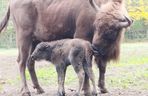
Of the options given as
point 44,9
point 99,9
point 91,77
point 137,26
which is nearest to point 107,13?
point 99,9

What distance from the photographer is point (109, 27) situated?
8203 millimetres

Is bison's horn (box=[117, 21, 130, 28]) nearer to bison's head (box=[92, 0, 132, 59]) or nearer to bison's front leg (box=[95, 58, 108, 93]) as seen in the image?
bison's head (box=[92, 0, 132, 59])

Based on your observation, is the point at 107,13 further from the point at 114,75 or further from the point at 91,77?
the point at 114,75

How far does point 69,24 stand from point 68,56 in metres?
1.08

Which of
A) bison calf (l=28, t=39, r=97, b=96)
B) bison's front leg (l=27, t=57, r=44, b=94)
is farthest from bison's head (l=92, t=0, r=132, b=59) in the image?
bison's front leg (l=27, t=57, r=44, b=94)

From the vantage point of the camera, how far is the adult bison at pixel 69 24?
831cm

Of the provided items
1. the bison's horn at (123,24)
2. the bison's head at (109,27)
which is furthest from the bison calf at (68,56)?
the bison's horn at (123,24)

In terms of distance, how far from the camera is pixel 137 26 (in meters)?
38.9

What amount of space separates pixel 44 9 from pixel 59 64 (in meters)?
1.75

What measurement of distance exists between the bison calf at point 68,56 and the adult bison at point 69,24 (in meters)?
0.24

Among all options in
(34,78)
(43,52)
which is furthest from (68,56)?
(34,78)

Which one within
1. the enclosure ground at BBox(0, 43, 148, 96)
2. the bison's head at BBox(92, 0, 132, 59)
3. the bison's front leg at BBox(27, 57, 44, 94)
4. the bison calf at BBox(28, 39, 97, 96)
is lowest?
the enclosure ground at BBox(0, 43, 148, 96)

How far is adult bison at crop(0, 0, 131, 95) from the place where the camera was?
8.31 meters

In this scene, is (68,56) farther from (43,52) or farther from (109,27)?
(109,27)
